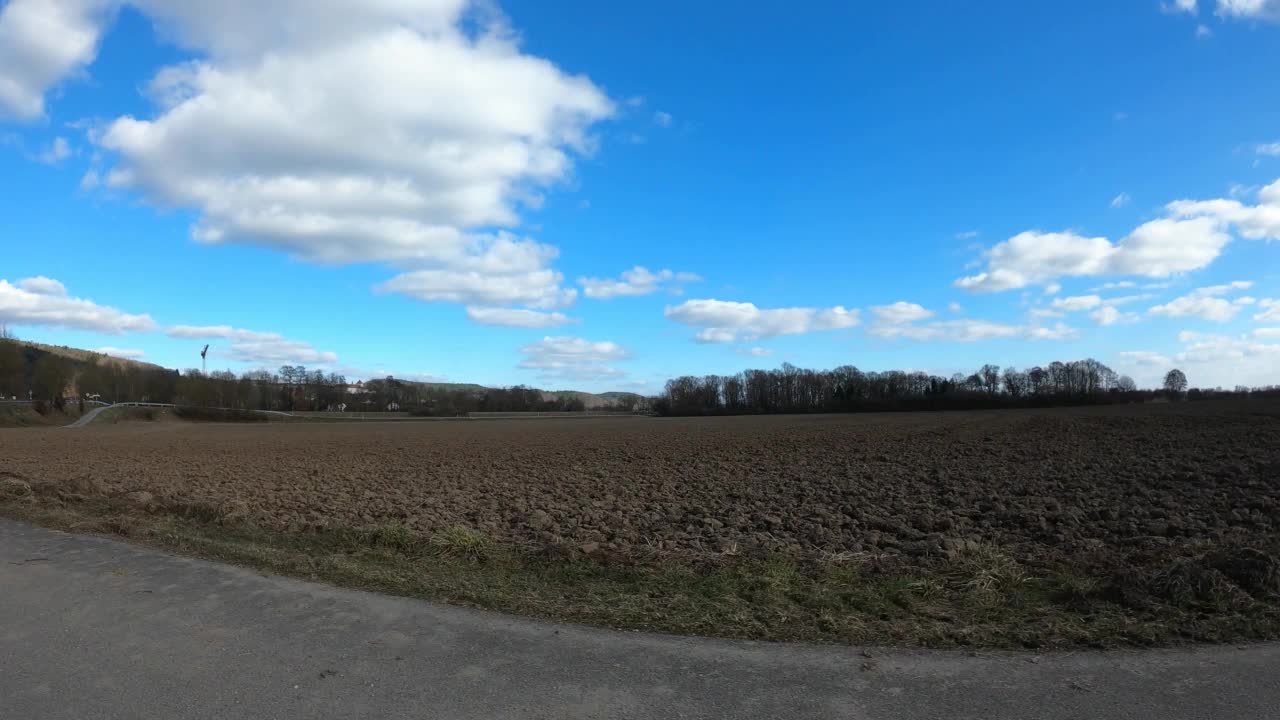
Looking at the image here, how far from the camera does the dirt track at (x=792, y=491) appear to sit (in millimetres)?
11469

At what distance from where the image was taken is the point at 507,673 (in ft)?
16.2

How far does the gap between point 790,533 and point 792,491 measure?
5.63 meters

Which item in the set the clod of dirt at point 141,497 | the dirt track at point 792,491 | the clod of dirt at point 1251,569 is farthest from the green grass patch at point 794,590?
the clod of dirt at point 141,497

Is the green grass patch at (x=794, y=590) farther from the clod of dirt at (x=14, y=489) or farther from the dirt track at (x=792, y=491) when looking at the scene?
the clod of dirt at (x=14, y=489)

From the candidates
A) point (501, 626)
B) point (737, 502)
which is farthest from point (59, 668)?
point (737, 502)

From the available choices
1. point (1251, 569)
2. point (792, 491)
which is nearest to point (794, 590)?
point (1251, 569)

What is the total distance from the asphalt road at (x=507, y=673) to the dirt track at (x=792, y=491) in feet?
15.1

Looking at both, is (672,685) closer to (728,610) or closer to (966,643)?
(728,610)

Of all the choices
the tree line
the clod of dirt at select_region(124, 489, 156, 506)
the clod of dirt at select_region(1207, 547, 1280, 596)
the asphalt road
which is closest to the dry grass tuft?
the asphalt road

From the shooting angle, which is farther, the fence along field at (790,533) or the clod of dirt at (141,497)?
the clod of dirt at (141,497)

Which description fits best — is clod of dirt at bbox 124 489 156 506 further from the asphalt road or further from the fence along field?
the asphalt road

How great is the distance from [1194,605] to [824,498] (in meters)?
9.84

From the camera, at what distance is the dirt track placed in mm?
11469

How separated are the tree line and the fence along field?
10114cm
